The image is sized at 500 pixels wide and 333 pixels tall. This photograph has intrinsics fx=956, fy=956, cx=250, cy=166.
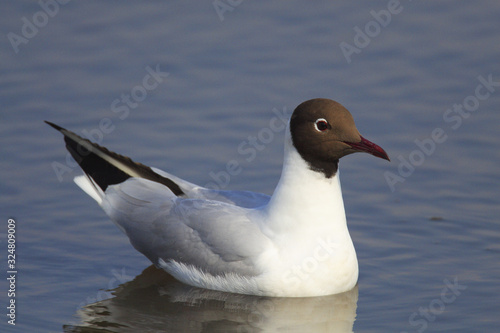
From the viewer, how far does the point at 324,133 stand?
25.2 feet

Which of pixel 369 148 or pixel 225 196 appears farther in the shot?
pixel 225 196

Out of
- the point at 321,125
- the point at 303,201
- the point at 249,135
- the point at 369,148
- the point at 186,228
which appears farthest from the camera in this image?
the point at 249,135

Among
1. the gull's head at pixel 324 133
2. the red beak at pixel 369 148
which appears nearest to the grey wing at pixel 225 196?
the gull's head at pixel 324 133

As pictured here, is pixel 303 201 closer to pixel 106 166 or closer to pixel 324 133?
pixel 324 133

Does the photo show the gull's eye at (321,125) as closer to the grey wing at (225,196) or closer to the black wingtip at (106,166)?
the grey wing at (225,196)

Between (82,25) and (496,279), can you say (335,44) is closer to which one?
(82,25)

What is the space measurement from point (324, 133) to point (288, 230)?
2.92 feet

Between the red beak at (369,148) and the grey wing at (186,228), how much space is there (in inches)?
43.2

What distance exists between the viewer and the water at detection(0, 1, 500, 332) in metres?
→ 8.03

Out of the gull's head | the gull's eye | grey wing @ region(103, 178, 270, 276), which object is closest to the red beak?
the gull's head

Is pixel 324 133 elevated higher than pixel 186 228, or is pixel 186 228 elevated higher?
pixel 324 133

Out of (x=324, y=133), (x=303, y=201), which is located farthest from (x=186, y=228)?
(x=324, y=133)

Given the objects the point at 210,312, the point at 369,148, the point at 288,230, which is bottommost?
the point at 210,312

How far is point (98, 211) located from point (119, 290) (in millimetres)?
1580
